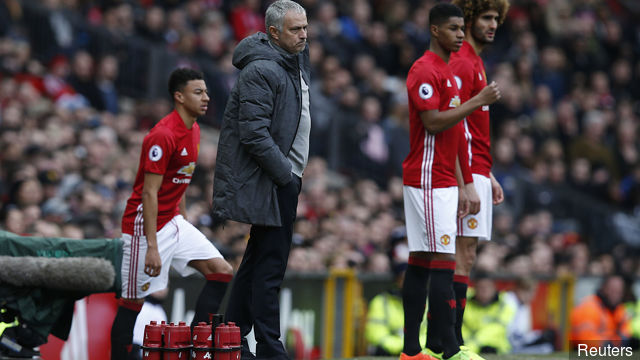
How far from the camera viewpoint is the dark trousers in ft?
21.1

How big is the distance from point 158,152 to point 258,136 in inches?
49.5

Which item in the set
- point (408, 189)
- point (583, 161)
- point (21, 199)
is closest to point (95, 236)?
point (21, 199)

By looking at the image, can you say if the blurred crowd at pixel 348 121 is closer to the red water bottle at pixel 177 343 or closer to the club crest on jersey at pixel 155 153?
the club crest on jersey at pixel 155 153

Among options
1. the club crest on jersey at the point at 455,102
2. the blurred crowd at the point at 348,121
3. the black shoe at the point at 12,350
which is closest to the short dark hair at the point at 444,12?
the club crest on jersey at the point at 455,102

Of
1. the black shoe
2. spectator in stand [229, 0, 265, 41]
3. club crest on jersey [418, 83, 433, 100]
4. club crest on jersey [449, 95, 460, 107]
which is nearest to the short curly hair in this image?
club crest on jersey [449, 95, 460, 107]

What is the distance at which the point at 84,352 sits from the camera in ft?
29.5

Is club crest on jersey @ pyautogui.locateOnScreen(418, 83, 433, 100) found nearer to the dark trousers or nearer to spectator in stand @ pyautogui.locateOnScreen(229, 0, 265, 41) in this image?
the dark trousers

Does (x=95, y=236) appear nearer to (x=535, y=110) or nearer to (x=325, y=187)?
(x=325, y=187)

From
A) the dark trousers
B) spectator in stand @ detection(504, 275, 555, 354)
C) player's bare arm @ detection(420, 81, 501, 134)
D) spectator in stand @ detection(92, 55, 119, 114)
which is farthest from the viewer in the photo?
spectator in stand @ detection(92, 55, 119, 114)

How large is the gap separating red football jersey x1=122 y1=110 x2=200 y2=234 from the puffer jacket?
36.1 inches

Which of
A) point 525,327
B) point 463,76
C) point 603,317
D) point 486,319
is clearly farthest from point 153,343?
point 603,317

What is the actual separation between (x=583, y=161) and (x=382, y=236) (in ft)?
20.8

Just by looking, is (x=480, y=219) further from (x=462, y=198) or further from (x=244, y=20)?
(x=244, y=20)

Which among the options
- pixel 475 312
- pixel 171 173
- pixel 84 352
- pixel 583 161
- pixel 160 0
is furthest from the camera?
pixel 583 161
